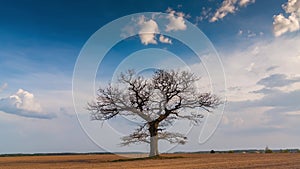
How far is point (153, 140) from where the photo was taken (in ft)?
135

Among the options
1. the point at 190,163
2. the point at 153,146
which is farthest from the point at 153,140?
the point at 190,163

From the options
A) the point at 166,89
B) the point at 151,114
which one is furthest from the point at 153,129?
the point at 166,89

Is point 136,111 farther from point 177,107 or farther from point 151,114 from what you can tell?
point 177,107

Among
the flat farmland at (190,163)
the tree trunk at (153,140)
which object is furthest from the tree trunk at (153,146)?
the flat farmland at (190,163)

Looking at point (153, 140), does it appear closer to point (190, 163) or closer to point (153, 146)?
point (153, 146)

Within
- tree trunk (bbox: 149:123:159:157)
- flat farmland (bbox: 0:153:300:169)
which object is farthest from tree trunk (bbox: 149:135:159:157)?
flat farmland (bbox: 0:153:300:169)

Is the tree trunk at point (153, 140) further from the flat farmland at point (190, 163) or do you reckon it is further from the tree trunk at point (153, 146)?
the flat farmland at point (190, 163)

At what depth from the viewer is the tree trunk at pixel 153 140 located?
1608 inches

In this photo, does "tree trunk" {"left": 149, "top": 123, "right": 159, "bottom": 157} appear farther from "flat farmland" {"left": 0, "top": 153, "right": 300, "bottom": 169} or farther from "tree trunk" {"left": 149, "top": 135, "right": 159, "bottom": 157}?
"flat farmland" {"left": 0, "top": 153, "right": 300, "bottom": 169}

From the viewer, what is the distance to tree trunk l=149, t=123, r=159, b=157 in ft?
134

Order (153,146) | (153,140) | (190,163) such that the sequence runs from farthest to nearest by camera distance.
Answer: (153,140)
(153,146)
(190,163)

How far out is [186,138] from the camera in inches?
1594

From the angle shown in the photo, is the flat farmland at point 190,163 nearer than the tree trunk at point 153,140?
Yes

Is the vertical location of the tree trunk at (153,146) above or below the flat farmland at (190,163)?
above
